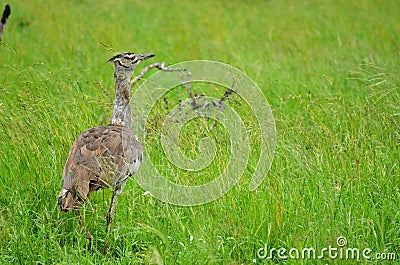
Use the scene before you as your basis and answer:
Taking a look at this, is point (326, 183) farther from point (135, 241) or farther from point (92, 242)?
point (92, 242)

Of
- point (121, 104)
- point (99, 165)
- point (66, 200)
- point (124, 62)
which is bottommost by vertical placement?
point (66, 200)

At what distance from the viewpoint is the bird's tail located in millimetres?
3385

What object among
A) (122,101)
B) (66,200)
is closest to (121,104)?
(122,101)

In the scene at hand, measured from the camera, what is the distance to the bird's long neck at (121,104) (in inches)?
167

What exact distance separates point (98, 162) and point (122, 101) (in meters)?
0.82

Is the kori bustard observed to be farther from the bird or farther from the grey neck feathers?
the grey neck feathers

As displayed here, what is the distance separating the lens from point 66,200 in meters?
3.41

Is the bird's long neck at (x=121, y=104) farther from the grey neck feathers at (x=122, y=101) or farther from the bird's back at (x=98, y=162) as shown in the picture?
the bird's back at (x=98, y=162)

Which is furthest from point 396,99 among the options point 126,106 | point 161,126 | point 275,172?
point 126,106
